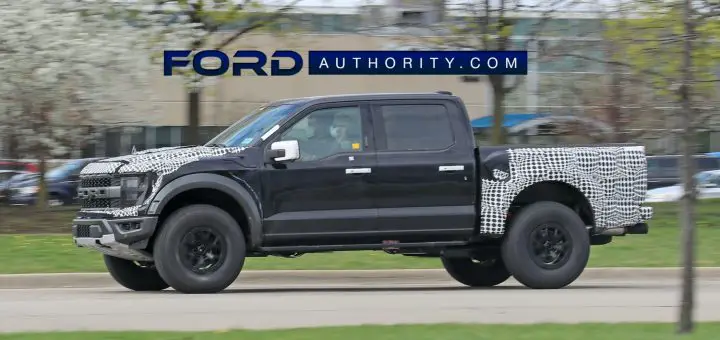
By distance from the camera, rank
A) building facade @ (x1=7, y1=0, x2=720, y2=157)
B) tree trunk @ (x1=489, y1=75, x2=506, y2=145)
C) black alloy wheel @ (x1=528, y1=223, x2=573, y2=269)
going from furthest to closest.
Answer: building facade @ (x1=7, y1=0, x2=720, y2=157) → tree trunk @ (x1=489, y1=75, x2=506, y2=145) → black alloy wheel @ (x1=528, y1=223, x2=573, y2=269)

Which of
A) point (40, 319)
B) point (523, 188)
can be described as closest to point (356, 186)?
point (523, 188)

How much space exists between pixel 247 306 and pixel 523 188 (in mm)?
3347

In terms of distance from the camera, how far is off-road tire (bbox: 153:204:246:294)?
11141 mm

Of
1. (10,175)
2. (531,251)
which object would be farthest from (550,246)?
(10,175)

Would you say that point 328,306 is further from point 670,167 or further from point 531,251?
point 670,167

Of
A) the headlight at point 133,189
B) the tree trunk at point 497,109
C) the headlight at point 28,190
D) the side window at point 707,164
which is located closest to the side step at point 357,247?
the headlight at point 133,189

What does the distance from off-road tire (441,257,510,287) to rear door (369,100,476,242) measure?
1.42 meters

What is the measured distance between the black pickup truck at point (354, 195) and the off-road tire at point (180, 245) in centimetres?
1

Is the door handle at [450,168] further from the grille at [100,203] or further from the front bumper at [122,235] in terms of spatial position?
the grille at [100,203]

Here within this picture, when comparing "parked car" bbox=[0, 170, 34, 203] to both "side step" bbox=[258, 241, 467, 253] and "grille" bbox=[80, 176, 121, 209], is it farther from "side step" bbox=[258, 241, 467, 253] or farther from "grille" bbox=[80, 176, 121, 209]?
"side step" bbox=[258, 241, 467, 253]

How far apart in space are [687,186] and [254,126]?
17.6ft

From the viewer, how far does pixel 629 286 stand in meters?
12.9

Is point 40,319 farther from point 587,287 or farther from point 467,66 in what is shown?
point 467,66

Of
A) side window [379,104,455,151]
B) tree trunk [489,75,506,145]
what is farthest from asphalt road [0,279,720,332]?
tree trunk [489,75,506,145]
